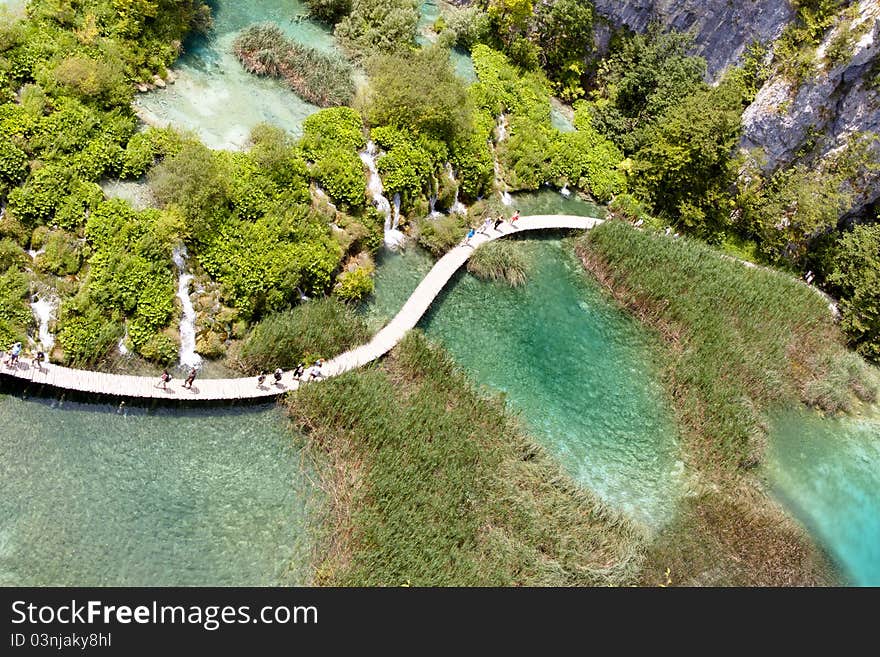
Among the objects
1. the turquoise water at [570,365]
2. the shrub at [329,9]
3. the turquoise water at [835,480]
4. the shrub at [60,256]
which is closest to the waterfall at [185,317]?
the shrub at [60,256]

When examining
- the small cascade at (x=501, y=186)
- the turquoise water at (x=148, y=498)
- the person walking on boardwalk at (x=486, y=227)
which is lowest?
the turquoise water at (x=148, y=498)

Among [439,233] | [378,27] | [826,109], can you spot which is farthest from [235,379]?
[826,109]

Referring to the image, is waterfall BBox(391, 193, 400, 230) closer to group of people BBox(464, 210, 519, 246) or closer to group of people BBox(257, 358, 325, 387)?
group of people BBox(464, 210, 519, 246)

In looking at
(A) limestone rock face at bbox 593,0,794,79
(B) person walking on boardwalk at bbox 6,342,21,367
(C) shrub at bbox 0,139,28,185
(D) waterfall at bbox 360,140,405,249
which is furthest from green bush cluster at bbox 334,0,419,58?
(B) person walking on boardwalk at bbox 6,342,21,367

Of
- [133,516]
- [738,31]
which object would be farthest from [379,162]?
[738,31]

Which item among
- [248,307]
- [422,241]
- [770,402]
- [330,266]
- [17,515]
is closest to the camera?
[17,515]

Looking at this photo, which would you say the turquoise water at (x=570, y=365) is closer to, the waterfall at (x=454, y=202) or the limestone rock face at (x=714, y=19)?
the waterfall at (x=454, y=202)

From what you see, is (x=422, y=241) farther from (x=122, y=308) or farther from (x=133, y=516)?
(x=133, y=516)
